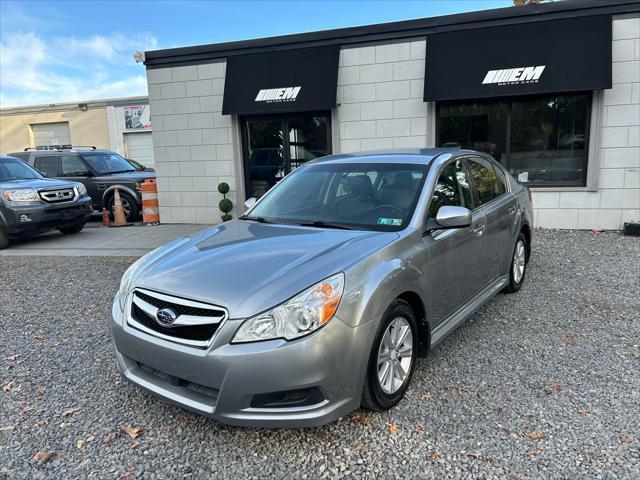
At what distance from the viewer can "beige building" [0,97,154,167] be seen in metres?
25.7

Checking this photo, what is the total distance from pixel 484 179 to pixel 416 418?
8.54ft

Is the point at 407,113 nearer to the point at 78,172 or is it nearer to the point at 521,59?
the point at 521,59

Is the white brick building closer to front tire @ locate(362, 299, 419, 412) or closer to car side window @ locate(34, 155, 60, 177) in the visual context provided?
car side window @ locate(34, 155, 60, 177)

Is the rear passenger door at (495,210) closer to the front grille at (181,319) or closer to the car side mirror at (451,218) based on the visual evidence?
the car side mirror at (451,218)

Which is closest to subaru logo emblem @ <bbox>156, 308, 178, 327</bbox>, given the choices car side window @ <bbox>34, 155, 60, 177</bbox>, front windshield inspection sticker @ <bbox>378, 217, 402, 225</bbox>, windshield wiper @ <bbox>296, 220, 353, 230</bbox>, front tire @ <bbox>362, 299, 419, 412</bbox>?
front tire @ <bbox>362, 299, 419, 412</bbox>

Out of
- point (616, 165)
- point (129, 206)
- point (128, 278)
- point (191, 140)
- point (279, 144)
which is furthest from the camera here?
point (129, 206)

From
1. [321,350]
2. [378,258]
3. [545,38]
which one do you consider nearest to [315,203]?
[378,258]

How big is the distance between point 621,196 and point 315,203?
23.5 ft

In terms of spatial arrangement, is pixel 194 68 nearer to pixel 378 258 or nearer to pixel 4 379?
pixel 4 379

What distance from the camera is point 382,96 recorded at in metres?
9.24

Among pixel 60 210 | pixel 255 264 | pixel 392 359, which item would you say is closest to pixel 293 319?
pixel 255 264

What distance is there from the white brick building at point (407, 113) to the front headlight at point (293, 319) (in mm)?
6997

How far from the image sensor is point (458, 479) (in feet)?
7.82

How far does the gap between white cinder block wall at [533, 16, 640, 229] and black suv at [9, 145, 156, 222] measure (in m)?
9.38
